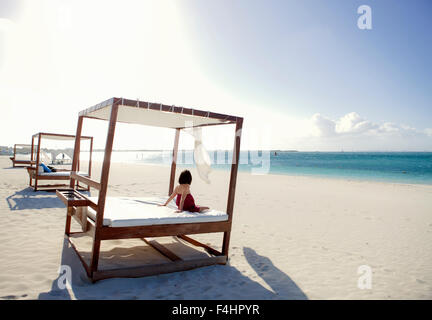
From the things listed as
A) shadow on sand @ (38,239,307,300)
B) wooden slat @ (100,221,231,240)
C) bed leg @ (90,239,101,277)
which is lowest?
shadow on sand @ (38,239,307,300)

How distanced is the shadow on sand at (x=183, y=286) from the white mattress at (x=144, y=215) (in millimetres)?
727

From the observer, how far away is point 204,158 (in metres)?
5.65

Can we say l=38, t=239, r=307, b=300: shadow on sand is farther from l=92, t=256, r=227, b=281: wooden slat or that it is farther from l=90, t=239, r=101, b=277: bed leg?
l=90, t=239, r=101, b=277: bed leg

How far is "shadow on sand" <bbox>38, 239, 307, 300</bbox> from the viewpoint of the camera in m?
3.23

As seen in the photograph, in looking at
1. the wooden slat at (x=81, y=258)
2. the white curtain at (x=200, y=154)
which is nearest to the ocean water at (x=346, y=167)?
the white curtain at (x=200, y=154)

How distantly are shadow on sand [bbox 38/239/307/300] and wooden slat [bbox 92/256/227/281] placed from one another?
0.22ft

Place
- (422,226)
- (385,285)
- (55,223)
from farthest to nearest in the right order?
(422,226)
(55,223)
(385,285)

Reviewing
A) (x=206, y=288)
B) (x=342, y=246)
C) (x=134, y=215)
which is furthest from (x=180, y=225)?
(x=342, y=246)

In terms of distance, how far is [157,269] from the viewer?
3.86 meters

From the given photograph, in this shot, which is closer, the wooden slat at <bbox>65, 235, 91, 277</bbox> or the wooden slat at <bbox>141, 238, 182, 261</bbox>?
the wooden slat at <bbox>65, 235, 91, 277</bbox>

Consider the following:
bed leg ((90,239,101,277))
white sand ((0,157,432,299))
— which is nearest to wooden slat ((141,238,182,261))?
white sand ((0,157,432,299))

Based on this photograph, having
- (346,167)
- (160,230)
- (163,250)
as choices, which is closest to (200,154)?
(163,250)
